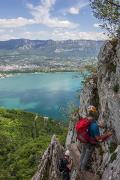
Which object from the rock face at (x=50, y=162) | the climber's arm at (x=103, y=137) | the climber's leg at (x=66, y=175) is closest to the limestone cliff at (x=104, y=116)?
the rock face at (x=50, y=162)

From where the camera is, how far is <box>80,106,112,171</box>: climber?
14938mm

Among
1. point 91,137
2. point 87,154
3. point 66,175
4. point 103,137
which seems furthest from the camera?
point 66,175

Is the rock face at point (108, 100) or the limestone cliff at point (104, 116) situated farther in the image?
the limestone cliff at point (104, 116)

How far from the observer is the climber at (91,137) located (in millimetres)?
14938

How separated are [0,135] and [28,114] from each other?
3863 centimetres

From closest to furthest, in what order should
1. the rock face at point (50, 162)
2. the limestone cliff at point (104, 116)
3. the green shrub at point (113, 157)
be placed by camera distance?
1. the green shrub at point (113, 157)
2. the limestone cliff at point (104, 116)
3. the rock face at point (50, 162)

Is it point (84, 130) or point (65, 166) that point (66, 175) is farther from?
point (84, 130)

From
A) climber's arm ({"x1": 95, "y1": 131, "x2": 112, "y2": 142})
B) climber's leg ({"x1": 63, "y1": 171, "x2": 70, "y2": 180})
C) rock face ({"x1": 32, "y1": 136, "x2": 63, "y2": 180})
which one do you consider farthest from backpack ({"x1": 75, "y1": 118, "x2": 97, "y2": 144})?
rock face ({"x1": 32, "y1": 136, "x2": 63, "y2": 180})

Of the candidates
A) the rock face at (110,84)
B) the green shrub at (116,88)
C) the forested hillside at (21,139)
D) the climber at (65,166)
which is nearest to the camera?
the rock face at (110,84)

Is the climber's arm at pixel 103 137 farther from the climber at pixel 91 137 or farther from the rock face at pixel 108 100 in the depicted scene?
the rock face at pixel 108 100

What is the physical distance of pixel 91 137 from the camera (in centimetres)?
1532

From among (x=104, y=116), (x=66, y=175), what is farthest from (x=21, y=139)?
(x=104, y=116)

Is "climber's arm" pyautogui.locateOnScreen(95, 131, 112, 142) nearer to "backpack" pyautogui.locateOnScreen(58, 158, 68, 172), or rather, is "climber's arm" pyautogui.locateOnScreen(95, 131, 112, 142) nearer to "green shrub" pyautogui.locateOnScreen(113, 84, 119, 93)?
"green shrub" pyautogui.locateOnScreen(113, 84, 119, 93)

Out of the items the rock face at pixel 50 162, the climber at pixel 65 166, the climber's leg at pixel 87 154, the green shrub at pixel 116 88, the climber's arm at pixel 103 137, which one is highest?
the green shrub at pixel 116 88
